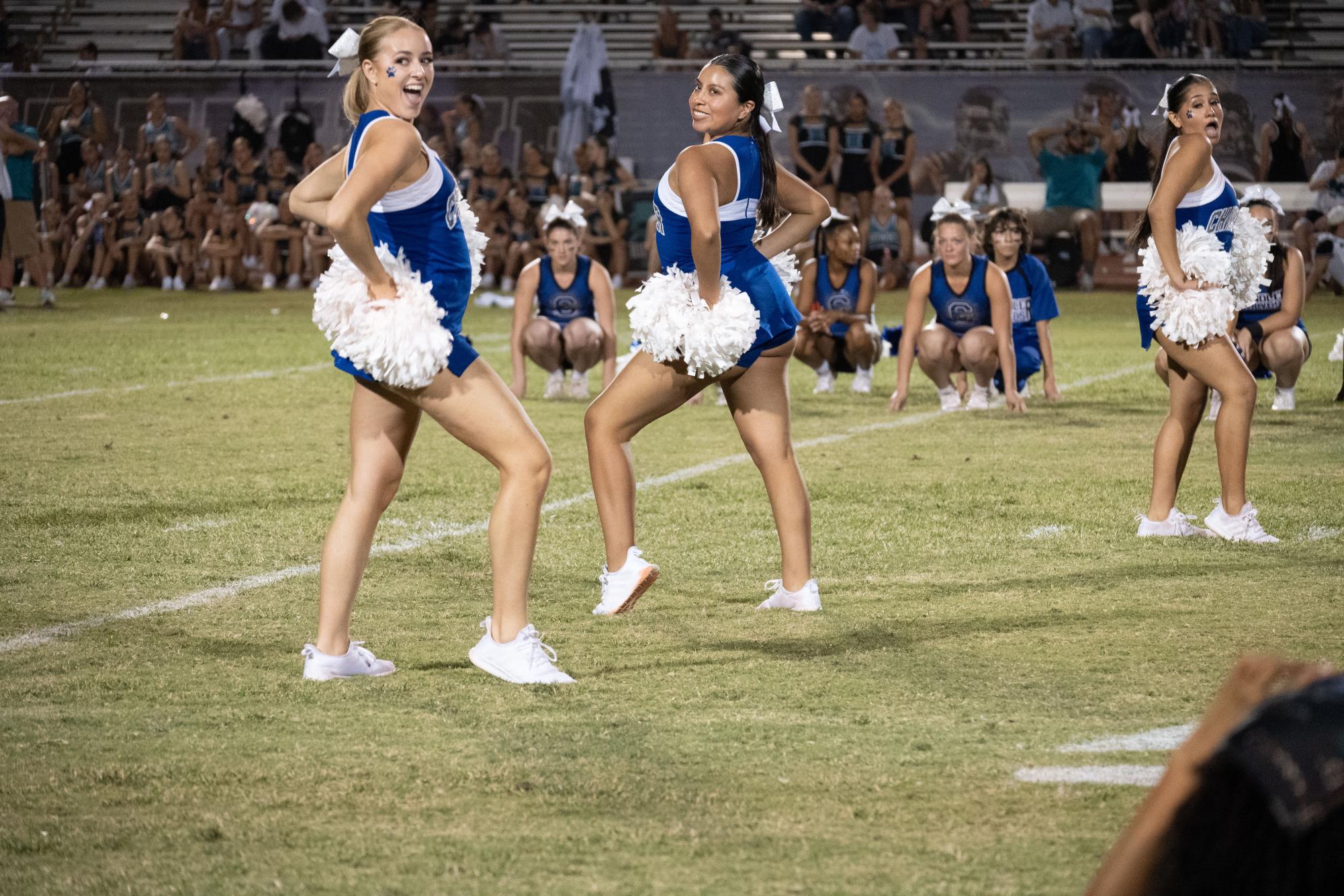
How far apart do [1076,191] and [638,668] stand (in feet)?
60.9

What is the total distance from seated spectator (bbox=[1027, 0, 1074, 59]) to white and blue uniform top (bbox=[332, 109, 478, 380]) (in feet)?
71.0

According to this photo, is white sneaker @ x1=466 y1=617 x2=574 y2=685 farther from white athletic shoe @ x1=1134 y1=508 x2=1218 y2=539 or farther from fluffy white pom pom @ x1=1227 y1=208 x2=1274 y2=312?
fluffy white pom pom @ x1=1227 y1=208 x2=1274 y2=312

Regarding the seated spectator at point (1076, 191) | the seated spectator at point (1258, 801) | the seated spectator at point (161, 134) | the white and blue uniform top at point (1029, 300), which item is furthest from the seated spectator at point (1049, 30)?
the seated spectator at point (1258, 801)

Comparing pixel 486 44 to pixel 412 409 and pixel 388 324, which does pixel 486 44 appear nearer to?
pixel 412 409

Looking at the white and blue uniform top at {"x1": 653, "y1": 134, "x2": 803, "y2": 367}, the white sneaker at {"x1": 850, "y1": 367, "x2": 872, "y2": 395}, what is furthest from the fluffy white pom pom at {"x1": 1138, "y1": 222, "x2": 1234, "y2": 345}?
the white sneaker at {"x1": 850, "y1": 367, "x2": 872, "y2": 395}

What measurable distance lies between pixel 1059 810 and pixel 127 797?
1892 mm

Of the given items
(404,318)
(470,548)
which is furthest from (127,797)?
(470,548)

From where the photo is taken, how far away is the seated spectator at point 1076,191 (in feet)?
72.9

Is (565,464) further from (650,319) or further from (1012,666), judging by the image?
(1012,666)

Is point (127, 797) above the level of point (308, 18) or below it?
below

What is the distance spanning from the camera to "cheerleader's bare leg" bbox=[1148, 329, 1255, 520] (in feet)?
22.3

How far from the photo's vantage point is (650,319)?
548 centimetres

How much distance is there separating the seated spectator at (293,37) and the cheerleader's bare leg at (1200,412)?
21221mm

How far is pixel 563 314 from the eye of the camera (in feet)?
40.0
